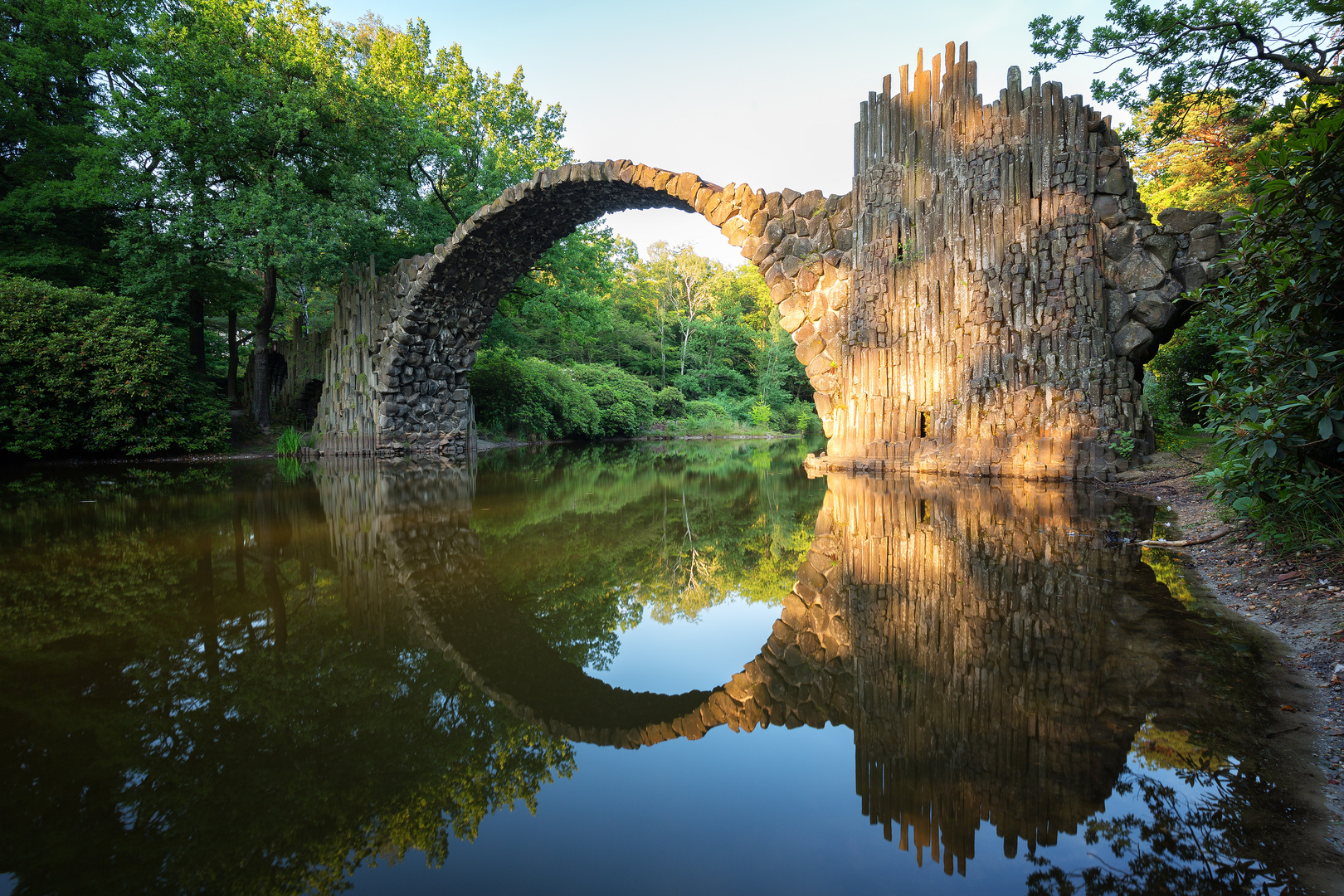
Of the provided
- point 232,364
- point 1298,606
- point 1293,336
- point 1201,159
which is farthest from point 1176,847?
point 232,364

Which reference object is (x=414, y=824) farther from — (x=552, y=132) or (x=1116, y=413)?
(x=552, y=132)

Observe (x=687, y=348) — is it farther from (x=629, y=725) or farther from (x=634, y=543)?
(x=629, y=725)

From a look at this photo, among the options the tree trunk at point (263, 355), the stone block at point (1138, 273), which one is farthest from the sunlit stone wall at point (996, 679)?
the tree trunk at point (263, 355)

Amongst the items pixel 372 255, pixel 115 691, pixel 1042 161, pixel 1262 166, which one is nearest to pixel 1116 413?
pixel 1042 161

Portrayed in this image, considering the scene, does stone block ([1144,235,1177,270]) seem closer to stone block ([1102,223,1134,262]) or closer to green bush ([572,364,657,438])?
stone block ([1102,223,1134,262])

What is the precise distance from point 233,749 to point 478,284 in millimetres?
14055

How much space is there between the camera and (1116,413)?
836cm

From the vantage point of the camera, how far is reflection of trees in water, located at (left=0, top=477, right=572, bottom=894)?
1.36m

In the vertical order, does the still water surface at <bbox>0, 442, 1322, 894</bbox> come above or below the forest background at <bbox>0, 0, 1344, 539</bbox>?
below

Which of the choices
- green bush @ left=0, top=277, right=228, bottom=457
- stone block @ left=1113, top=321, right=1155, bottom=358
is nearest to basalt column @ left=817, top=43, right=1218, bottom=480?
stone block @ left=1113, top=321, right=1155, bottom=358

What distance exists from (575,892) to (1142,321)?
382 inches

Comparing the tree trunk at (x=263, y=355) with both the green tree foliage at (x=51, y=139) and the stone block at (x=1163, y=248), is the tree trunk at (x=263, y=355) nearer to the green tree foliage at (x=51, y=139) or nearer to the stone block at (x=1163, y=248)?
the green tree foliage at (x=51, y=139)

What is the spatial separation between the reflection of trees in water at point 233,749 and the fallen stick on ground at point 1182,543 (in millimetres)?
3856

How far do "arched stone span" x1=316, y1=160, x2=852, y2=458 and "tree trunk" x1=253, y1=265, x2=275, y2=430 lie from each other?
206 centimetres
